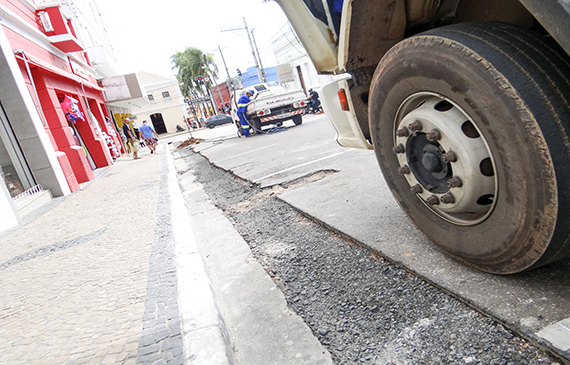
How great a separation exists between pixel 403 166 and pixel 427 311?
28.5 inches

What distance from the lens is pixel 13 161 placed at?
7797mm

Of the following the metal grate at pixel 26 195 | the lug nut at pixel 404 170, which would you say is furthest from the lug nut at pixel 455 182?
the metal grate at pixel 26 195

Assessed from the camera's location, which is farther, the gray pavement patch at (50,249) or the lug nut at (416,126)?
the gray pavement patch at (50,249)

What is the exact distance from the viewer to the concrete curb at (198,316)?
5.09 feet

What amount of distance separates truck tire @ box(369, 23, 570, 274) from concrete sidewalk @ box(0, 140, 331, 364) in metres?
0.90

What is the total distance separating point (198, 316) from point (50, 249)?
283 centimetres

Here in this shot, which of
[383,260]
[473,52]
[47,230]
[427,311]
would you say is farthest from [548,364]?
[47,230]

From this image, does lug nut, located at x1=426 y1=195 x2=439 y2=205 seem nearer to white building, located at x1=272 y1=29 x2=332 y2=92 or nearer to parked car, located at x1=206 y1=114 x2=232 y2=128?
white building, located at x1=272 y1=29 x2=332 y2=92

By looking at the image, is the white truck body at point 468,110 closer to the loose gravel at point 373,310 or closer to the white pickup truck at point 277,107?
the loose gravel at point 373,310

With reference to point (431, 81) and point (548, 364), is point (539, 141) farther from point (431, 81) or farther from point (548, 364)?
point (548, 364)

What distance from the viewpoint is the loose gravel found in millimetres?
1358

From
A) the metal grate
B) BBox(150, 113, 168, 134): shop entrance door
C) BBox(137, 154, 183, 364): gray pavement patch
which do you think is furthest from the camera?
BBox(150, 113, 168, 134): shop entrance door

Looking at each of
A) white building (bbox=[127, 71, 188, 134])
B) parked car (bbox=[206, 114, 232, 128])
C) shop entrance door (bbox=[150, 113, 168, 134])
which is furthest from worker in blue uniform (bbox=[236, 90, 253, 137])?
shop entrance door (bbox=[150, 113, 168, 134])

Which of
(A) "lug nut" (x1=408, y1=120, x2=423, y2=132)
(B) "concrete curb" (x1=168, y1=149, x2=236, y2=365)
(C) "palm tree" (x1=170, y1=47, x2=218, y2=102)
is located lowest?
(B) "concrete curb" (x1=168, y1=149, x2=236, y2=365)
